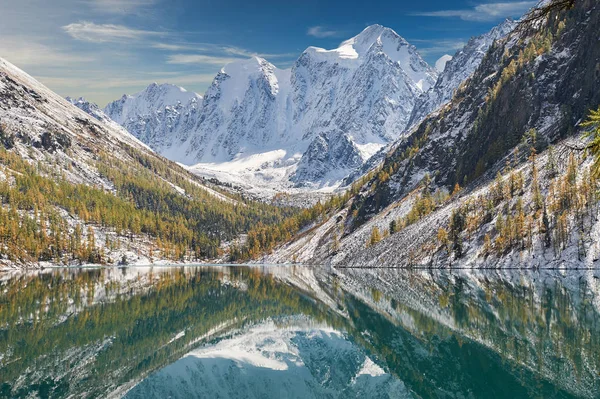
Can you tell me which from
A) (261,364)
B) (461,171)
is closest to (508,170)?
(461,171)

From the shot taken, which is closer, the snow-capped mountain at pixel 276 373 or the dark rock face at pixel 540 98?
the snow-capped mountain at pixel 276 373

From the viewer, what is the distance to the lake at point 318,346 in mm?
29359

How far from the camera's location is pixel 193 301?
76.8 metres

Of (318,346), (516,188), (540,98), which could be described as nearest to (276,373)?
(318,346)

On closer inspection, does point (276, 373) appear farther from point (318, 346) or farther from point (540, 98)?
point (540, 98)

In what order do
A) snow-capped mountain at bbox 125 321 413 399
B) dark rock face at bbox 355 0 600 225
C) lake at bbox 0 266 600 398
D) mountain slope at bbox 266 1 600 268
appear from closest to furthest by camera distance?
lake at bbox 0 266 600 398
snow-capped mountain at bbox 125 321 413 399
mountain slope at bbox 266 1 600 268
dark rock face at bbox 355 0 600 225

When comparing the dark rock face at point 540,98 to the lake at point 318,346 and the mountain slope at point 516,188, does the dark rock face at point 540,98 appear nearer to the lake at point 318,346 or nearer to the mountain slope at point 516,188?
the mountain slope at point 516,188

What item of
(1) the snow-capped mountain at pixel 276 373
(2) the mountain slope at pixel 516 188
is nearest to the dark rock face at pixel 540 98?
(2) the mountain slope at pixel 516 188

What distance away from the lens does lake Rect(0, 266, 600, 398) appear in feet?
96.3

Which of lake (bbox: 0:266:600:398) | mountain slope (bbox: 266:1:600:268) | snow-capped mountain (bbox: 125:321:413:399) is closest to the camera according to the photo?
lake (bbox: 0:266:600:398)

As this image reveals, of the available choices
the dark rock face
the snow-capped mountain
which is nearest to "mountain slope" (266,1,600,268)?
the dark rock face

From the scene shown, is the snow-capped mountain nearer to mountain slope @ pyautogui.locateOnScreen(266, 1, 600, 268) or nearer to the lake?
the lake

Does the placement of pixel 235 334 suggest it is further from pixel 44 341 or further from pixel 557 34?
pixel 557 34

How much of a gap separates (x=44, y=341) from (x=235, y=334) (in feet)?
56.5
